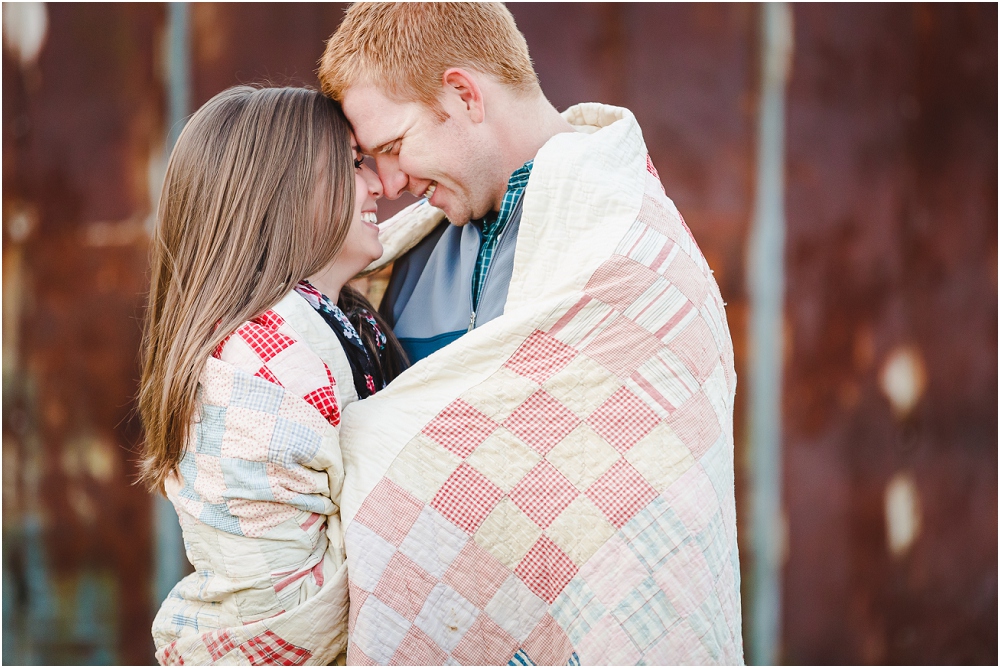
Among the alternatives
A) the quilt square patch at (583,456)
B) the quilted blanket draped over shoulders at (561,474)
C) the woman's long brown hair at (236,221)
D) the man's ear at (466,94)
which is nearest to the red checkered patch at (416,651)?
the quilted blanket draped over shoulders at (561,474)

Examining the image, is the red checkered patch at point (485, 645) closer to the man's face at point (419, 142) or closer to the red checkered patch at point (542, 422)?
the red checkered patch at point (542, 422)

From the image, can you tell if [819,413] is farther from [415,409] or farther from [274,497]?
[274,497]

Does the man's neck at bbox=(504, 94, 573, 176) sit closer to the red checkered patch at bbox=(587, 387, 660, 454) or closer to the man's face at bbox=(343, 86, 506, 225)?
the man's face at bbox=(343, 86, 506, 225)

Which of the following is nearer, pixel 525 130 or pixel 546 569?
pixel 546 569

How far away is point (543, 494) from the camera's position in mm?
1239

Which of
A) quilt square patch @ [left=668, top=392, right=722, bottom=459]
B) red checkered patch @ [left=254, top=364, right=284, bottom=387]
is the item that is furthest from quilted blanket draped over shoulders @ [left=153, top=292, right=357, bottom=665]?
quilt square patch @ [left=668, top=392, right=722, bottom=459]

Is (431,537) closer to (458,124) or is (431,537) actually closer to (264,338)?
(264,338)

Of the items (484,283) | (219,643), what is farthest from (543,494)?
(219,643)

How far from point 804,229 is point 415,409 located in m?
1.56

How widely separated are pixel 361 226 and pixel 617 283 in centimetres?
56

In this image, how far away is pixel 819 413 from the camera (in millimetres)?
2391

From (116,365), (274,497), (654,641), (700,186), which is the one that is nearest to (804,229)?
(700,186)

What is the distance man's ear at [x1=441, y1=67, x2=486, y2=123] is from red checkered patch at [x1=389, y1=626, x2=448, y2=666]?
3.18 ft

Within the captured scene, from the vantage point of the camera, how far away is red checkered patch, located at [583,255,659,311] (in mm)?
1251
